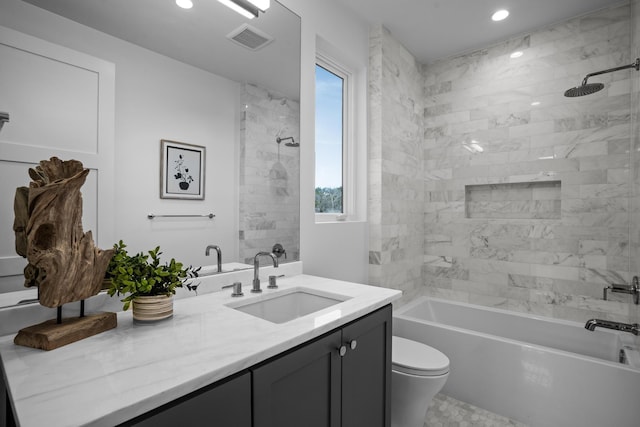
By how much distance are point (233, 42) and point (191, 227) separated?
36.4 inches

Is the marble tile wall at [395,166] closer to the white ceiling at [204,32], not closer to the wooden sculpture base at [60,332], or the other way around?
the white ceiling at [204,32]

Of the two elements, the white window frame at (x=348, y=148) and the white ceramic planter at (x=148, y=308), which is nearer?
the white ceramic planter at (x=148, y=308)

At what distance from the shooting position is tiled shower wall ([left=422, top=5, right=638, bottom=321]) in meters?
2.32

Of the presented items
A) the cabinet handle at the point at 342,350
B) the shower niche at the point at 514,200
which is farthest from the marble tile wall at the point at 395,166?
the cabinet handle at the point at 342,350

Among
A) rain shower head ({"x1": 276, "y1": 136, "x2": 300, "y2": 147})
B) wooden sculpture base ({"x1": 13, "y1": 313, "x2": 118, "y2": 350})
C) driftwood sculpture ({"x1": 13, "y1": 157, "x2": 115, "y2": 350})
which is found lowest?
wooden sculpture base ({"x1": 13, "y1": 313, "x2": 118, "y2": 350})

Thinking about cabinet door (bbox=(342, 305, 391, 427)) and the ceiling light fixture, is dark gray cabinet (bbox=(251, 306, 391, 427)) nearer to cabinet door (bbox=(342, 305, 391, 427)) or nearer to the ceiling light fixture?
cabinet door (bbox=(342, 305, 391, 427))

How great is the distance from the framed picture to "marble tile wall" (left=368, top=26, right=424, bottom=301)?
1466mm

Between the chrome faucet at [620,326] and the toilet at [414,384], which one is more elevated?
the chrome faucet at [620,326]

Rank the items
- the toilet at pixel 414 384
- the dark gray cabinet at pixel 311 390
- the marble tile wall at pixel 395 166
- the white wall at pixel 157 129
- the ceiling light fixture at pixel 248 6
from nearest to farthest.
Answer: the dark gray cabinet at pixel 311 390, the white wall at pixel 157 129, the ceiling light fixture at pixel 248 6, the toilet at pixel 414 384, the marble tile wall at pixel 395 166

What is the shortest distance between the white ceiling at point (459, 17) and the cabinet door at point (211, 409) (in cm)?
242

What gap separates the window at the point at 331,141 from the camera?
7.44 ft

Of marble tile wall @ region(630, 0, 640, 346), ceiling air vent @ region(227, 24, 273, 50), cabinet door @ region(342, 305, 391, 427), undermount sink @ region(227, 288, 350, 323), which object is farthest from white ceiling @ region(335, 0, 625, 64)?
cabinet door @ region(342, 305, 391, 427)

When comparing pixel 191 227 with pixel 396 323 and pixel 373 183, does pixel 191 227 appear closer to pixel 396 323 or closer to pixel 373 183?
pixel 373 183

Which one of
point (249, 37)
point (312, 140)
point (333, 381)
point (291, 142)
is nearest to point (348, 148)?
point (312, 140)
